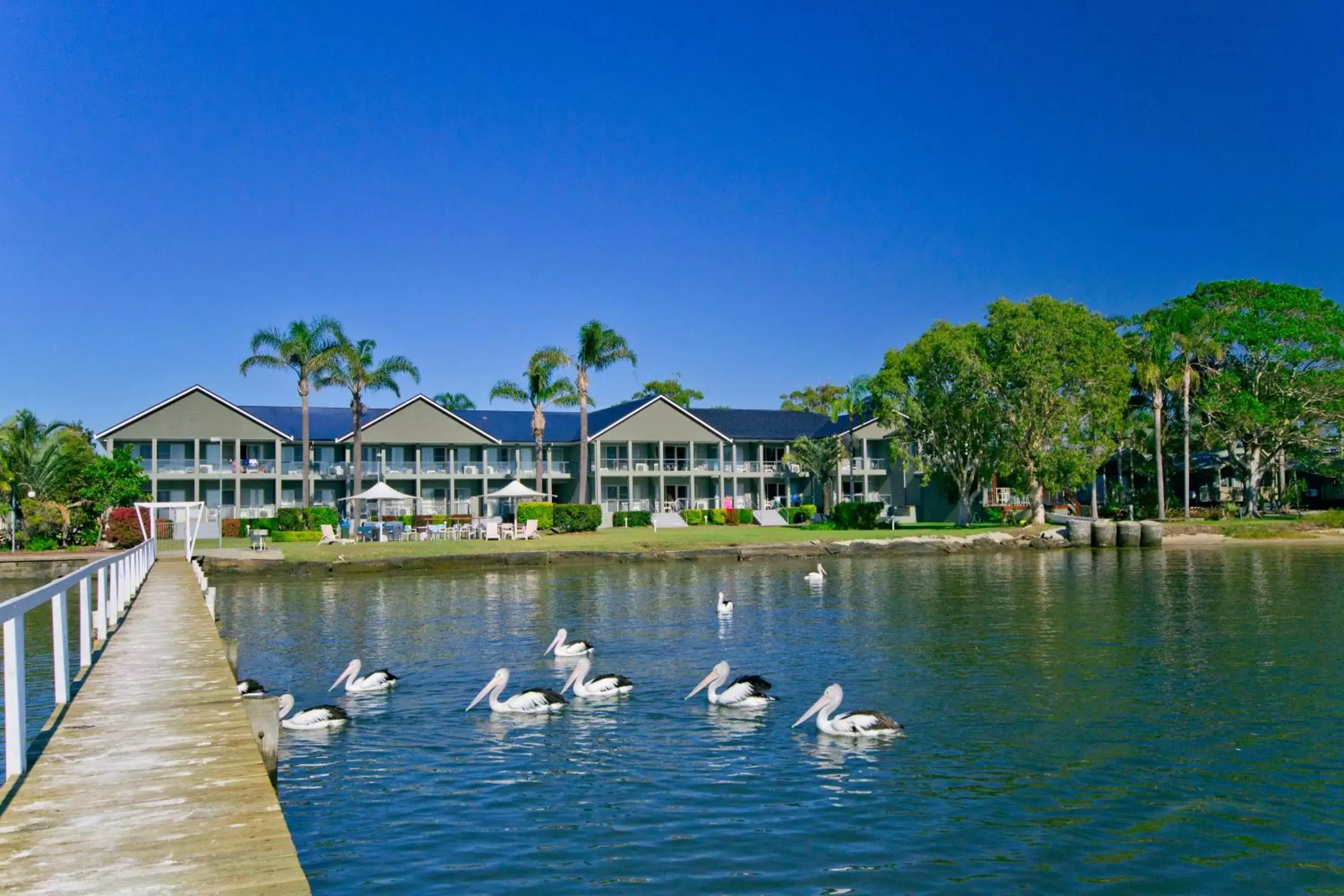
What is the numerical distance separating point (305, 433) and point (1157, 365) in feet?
155

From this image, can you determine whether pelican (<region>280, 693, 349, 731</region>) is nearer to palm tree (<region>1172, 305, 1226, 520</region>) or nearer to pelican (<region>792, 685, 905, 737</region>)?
pelican (<region>792, 685, 905, 737</region>)

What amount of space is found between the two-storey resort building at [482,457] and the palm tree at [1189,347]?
45.8 feet

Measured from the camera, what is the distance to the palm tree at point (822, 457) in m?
68.6

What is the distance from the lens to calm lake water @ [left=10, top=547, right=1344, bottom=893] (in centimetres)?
861

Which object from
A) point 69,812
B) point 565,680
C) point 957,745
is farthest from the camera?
point 565,680

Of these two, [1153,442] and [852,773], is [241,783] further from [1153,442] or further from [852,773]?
[1153,442]

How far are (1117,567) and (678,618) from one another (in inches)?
801

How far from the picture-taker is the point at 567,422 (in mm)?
76000

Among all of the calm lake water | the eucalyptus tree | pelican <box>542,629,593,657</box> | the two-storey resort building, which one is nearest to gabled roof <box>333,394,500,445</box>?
the two-storey resort building

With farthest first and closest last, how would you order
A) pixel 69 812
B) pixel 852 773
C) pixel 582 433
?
1. pixel 582 433
2. pixel 852 773
3. pixel 69 812

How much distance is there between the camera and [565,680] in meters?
17.1

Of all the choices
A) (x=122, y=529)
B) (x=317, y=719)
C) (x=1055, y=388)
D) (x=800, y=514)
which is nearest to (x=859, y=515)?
(x=800, y=514)

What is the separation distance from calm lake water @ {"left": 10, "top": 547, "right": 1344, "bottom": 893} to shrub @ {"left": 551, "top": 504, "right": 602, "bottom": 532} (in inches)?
1262

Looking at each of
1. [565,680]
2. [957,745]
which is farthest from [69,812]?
[565,680]
